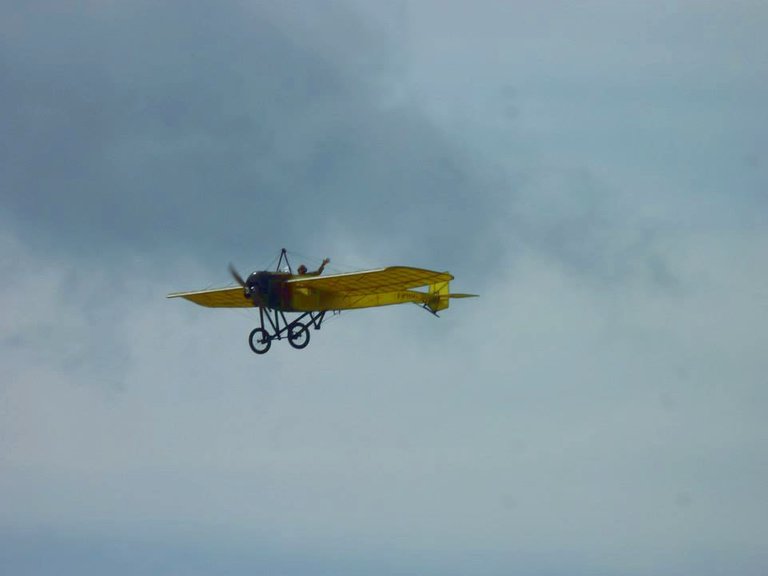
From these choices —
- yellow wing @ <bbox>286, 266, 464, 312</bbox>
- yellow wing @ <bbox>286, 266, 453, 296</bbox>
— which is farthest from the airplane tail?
yellow wing @ <bbox>286, 266, 453, 296</bbox>

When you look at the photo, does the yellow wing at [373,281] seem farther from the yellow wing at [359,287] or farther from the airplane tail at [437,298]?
the airplane tail at [437,298]

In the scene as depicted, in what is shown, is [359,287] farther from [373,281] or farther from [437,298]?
[437,298]

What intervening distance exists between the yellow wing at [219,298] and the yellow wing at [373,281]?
4806 mm

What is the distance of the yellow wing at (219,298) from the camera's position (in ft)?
198

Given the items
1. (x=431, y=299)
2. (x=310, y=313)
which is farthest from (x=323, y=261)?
(x=431, y=299)

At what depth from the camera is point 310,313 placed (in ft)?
184

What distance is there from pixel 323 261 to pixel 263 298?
92.1 inches

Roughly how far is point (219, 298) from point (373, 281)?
28.3ft

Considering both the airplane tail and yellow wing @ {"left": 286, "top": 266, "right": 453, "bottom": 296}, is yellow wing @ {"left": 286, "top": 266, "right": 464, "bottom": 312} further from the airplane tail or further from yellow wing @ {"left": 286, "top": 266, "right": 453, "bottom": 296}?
the airplane tail

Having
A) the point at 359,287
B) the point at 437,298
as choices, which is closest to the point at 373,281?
the point at 359,287

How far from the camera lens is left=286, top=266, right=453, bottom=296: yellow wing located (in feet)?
171

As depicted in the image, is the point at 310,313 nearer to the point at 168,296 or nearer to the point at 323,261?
the point at 323,261

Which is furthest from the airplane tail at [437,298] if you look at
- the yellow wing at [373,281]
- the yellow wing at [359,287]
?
the yellow wing at [373,281]

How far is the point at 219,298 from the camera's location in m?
61.2
